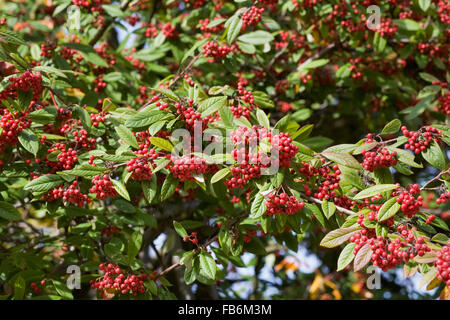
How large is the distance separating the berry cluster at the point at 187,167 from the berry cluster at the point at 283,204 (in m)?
0.36

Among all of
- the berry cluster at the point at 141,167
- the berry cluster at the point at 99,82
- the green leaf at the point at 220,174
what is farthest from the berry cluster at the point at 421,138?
the berry cluster at the point at 99,82

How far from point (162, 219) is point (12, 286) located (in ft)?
4.22

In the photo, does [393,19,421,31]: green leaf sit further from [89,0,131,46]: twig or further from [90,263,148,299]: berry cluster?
[90,263,148,299]: berry cluster

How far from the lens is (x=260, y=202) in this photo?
246 centimetres

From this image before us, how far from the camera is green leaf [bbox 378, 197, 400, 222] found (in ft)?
7.46

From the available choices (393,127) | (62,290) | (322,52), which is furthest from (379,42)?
(62,290)

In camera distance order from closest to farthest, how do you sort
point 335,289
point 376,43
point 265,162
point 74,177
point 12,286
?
point 265,162 < point 74,177 < point 12,286 < point 376,43 < point 335,289

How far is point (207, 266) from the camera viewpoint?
2.80 meters

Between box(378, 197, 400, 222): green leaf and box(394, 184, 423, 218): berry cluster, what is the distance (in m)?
0.03

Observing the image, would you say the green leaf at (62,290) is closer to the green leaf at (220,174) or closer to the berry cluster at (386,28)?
the green leaf at (220,174)

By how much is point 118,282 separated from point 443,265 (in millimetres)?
1722

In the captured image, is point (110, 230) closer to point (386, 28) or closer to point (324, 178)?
point (324, 178)
